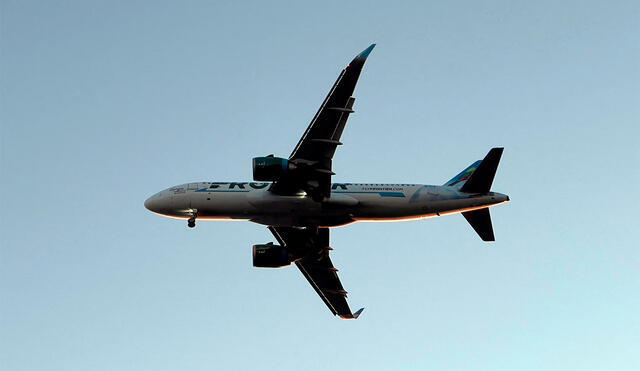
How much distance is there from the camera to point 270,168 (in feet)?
187

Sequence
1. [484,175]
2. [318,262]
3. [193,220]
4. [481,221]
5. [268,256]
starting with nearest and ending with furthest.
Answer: [484,175], [481,221], [193,220], [268,256], [318,262]

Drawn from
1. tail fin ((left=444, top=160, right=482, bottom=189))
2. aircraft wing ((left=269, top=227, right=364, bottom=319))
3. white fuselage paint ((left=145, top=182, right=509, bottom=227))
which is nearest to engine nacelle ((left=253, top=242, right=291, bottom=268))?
aircraft wing ((left=269, top=227, right=364, bottom=319))

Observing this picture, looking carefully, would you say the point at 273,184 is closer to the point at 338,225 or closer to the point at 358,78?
the point at 338,225

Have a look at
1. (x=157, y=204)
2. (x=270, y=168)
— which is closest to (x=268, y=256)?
(x=157, y=204)

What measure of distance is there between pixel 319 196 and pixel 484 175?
36.8ft

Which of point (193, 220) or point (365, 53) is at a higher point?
point (365, 53)

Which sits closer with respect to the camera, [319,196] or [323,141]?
[323,141]

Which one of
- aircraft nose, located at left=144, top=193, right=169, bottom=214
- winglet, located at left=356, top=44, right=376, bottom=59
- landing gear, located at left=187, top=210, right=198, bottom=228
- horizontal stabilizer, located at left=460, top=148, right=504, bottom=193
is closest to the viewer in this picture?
winglet, located at left=356, top=44, right=376, bottom=59

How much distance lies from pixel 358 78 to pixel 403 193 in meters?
10.4

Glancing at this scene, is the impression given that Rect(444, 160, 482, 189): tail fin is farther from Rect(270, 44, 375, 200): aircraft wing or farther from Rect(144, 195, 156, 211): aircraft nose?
Rect(144, 195, 156, 211): aircraft nose

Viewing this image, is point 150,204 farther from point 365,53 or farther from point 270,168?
point 365,53

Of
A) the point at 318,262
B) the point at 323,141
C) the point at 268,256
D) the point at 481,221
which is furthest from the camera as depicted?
the point at 318,262

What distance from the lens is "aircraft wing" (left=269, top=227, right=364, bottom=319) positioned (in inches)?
2625

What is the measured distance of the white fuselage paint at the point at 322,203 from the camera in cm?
5988
